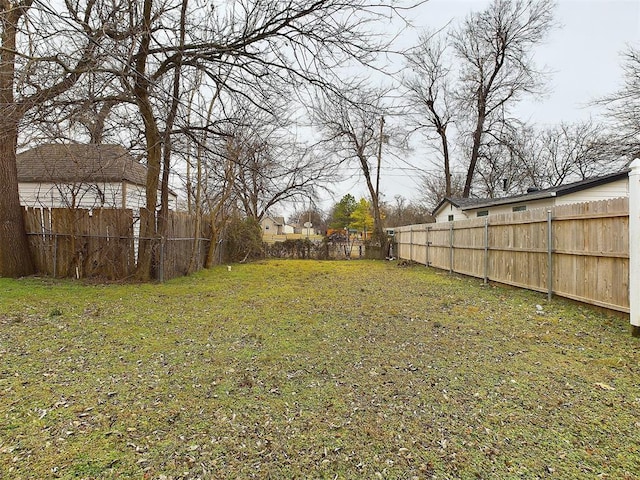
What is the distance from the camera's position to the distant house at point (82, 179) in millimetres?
8406

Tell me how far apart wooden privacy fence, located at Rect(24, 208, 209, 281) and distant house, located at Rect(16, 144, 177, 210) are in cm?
56

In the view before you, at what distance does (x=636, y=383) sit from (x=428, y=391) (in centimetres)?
169

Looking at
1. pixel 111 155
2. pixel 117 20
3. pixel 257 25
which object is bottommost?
pixel 111 155

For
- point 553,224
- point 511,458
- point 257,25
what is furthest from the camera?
point 553,224

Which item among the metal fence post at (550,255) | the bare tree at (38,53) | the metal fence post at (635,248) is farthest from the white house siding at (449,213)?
the bare tree at (38,53)

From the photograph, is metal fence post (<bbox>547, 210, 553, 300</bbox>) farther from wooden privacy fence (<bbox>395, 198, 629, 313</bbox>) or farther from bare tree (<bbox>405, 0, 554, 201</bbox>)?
bare tree (<bbox>405, 0, 554, 201</bbox>)

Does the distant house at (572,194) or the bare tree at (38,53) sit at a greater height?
the bare tree at (38,53)

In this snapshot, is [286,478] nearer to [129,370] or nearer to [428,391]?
[428,391]

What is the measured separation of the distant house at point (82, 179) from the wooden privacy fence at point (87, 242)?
56 cm

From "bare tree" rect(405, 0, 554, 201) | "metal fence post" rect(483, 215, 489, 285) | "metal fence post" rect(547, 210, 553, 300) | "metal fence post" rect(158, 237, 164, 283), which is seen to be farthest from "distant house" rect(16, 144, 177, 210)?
"bare tree" rect(405, 0, 554, 201)

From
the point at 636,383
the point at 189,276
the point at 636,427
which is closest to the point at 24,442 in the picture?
the point at 636,427

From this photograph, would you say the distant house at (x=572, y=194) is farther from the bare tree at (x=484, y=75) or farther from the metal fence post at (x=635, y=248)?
the metal fence post at (x=635, y=248)

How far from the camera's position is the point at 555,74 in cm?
1641

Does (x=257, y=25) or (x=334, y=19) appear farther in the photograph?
(x=257, y=25)
